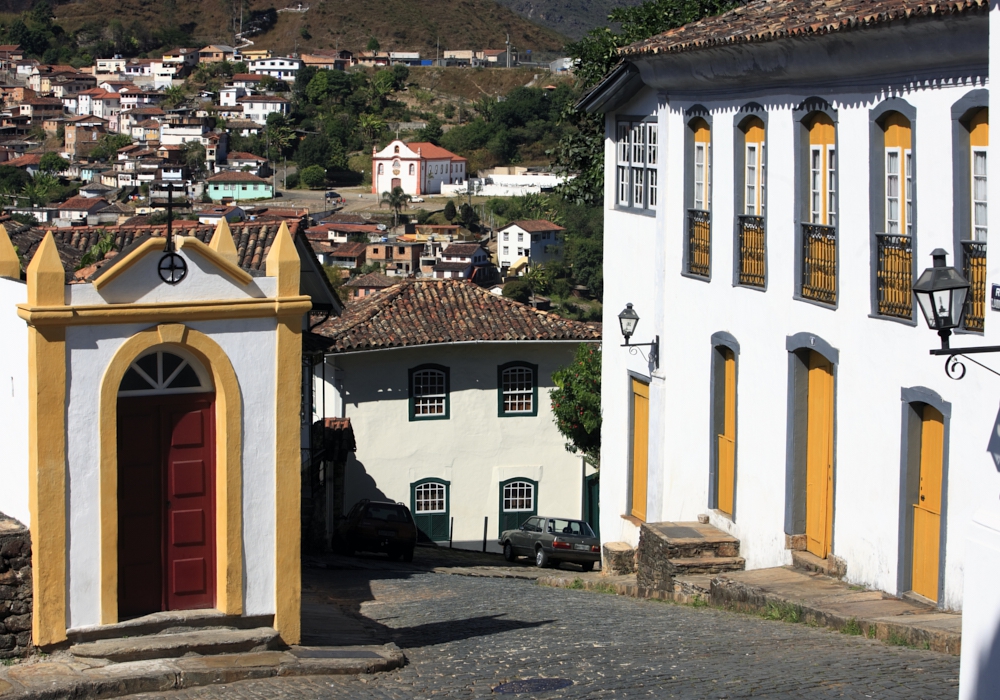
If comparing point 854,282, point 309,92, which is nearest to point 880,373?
point 854,282

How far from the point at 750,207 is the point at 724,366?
1.89 m

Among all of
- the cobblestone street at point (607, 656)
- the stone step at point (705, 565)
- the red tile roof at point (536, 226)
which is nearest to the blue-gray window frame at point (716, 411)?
the stone step at point (705, 565)

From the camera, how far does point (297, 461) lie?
968cm

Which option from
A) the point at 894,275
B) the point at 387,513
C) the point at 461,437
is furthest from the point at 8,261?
the point at 461,437

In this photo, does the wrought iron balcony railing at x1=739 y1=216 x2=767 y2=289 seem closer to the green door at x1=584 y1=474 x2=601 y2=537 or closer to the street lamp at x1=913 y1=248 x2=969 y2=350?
the street lamp at x1=913 y1=248 x2=969 y2=350

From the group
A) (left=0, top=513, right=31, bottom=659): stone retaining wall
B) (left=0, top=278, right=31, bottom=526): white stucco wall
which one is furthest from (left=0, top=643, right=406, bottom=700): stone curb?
(left=0, top=278, right=31, bottom=526): white stucco wall

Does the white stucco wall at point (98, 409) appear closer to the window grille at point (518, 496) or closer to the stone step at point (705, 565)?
the stone step at point (705, 565)

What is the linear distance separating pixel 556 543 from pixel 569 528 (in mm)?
536

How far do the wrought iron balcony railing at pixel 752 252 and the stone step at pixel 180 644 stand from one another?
23.0ft

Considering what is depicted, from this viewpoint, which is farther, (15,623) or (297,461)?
(297,461)

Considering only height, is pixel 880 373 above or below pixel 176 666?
above

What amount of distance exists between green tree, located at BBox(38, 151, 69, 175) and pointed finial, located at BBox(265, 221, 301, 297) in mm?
154580

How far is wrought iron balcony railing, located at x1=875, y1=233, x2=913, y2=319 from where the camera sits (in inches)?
449

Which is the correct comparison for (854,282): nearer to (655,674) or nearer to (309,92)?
(655,674)
